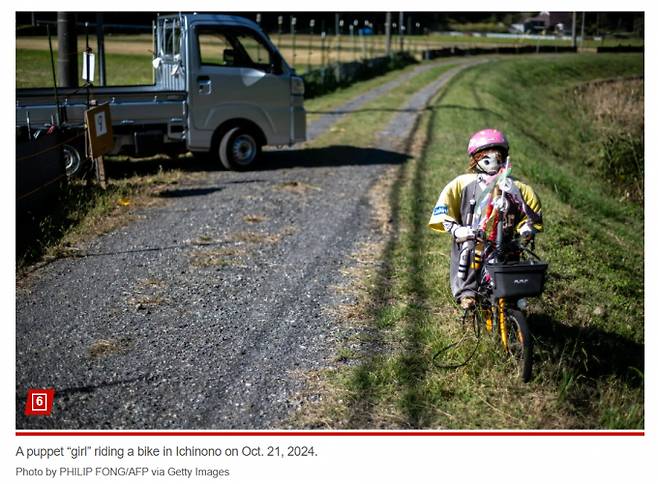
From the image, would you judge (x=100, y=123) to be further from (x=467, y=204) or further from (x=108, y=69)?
(x=467, y=204)

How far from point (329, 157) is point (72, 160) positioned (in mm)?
4512

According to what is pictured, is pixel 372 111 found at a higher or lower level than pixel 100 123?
lower

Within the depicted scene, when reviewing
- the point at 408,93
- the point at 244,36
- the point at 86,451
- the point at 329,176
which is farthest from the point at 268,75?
the point at 408,93

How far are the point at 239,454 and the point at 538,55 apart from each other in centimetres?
4684

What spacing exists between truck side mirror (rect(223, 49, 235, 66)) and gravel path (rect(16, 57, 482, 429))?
2.34 m

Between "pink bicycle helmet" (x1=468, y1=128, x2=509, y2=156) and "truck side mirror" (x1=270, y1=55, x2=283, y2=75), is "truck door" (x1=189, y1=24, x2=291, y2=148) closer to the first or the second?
"truck side mirror" (x1=270, y1=55, x2=283, y2=75)

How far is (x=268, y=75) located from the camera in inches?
439

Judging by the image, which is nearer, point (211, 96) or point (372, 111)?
point (211, 96)

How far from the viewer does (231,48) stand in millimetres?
10961

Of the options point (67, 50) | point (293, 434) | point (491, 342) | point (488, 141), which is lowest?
point (293, 434)

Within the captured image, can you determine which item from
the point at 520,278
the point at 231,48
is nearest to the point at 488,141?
the point at 520,278

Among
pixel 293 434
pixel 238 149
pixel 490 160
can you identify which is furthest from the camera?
pixel 238 149
